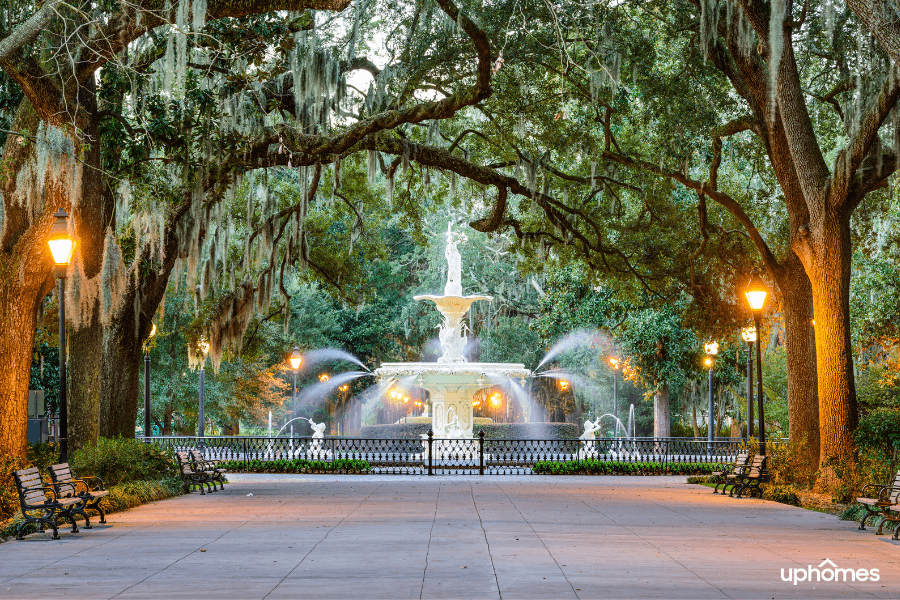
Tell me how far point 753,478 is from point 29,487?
41.8ft

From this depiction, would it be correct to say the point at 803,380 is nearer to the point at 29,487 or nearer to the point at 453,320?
the point at 29,487

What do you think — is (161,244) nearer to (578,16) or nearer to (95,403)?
(95,403)

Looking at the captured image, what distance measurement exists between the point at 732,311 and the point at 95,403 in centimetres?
1492

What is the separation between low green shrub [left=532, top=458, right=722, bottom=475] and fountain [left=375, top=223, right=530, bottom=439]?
3476mm

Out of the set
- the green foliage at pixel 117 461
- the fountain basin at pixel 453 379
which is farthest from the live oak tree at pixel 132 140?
the fountain basin at pixel 453 379

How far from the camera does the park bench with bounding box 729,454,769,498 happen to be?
1730 cm

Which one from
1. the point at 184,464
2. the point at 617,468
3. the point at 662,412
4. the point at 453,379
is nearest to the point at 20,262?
the point at 184,464

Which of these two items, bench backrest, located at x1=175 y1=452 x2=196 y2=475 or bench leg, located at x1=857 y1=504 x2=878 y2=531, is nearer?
bench leg, located at x1=857 y1=504 x2=878 y2=531

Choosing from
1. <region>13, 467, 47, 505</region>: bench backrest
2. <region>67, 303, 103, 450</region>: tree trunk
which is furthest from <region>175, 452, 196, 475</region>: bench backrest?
<region>13, 467, 47, 505</region>: bench backrest

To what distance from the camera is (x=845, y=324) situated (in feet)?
49.5

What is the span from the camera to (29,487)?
36.0 feet

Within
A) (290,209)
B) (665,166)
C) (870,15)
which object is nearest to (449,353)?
(290,209)

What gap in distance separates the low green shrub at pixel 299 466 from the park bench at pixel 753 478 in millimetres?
10659

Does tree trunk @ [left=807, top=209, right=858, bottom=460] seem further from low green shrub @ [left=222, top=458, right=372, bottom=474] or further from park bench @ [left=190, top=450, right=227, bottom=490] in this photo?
low green shrub @ [left=222, top=458, right=372, bottom=474]
